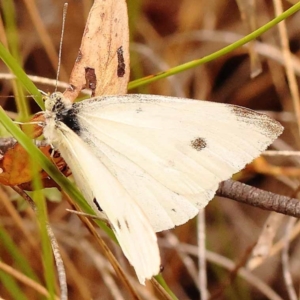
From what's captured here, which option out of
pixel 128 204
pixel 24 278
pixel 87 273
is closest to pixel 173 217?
pixel 128 204

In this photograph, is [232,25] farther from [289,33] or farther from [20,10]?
[20,10]

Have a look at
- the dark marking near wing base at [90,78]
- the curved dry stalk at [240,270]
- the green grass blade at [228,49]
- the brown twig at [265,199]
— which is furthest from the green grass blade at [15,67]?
the curved dry stalk at [240,270]

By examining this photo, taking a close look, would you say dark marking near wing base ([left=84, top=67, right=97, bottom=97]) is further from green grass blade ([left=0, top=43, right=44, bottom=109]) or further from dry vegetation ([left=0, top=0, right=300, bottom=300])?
dry vegetation ([left=0, top=0, right=300, bottom=300])

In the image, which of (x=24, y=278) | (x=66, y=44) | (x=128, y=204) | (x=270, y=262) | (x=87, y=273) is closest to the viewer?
(x=128, y=204)

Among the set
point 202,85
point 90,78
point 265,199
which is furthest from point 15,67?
point 202,85

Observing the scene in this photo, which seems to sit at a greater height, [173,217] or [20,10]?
[20,10]

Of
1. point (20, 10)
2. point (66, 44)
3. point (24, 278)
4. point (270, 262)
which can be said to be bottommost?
point (270, 262)

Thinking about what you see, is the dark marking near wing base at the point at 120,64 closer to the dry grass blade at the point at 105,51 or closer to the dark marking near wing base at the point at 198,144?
the dry grass blade at the point at 105,51

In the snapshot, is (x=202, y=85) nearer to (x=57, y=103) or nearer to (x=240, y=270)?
(x=240, y=270)

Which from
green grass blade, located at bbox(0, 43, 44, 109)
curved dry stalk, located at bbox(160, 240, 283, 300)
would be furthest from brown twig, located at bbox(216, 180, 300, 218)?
curved dry stalk, located at bbox(160, 240, 283, 300)
